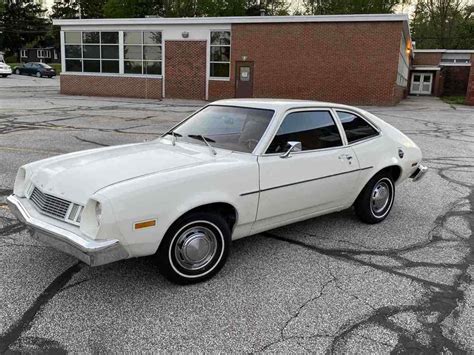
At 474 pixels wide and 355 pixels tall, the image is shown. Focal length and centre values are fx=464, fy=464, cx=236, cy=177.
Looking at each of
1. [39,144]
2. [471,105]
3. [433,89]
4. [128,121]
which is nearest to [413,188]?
[39,144]

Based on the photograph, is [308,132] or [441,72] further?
[441,72]

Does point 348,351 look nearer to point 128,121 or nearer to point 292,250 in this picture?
point 292,250

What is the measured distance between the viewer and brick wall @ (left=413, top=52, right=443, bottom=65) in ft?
143

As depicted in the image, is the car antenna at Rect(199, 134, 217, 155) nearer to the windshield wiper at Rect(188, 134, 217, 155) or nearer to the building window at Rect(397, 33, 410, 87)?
the windshield wiper at Rect(188, 134, 217, 155)

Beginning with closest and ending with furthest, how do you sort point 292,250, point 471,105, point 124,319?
1. point 124,319
2. point 292,250
3. point 471,105

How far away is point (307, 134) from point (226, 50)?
75.4ft

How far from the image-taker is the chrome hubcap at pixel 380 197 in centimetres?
543

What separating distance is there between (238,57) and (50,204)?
23760mm

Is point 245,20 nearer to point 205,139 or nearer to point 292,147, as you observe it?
point 205,139

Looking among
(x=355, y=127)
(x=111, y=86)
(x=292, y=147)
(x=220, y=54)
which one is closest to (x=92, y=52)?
(x=111, y=86)

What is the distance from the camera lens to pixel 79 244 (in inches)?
126

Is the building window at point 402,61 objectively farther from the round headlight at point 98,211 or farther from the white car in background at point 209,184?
the round headlight at point 98,211

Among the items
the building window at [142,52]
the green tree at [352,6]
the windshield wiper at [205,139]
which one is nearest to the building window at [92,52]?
the building window at [142,52]

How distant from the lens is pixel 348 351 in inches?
118
